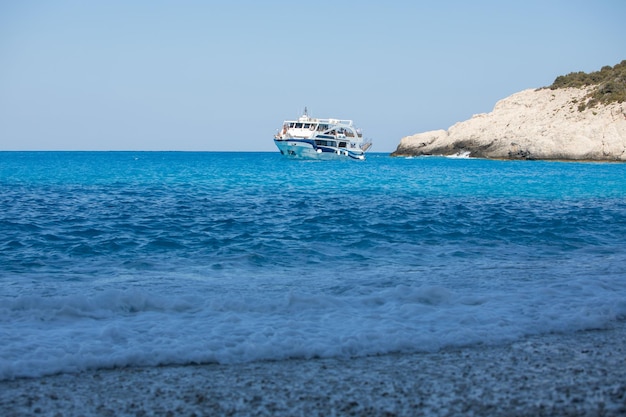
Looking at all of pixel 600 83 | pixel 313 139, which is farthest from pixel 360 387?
pixel 600 83

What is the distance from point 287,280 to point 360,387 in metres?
4.84

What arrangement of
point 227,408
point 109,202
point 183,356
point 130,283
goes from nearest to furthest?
1. point 227,408
2. point 183,356
3. point 130,283
4. point 109,202

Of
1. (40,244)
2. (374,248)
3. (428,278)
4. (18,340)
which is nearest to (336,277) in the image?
(428,278)

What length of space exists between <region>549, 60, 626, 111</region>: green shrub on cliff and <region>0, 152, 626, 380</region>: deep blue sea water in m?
63.6

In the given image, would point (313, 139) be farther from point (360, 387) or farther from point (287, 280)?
point (360, 387)

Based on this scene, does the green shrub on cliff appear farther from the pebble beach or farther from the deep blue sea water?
the pebble beach

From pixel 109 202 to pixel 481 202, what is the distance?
14.8 m

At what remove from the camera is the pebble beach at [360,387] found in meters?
4.37

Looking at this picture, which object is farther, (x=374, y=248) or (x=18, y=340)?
(x=374, y=248)

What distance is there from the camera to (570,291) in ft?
27.4

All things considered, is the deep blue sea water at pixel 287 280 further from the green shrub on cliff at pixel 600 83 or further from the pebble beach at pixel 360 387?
the green shrub on cliff at pixel 600 83

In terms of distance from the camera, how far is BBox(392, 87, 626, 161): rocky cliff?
70438mm

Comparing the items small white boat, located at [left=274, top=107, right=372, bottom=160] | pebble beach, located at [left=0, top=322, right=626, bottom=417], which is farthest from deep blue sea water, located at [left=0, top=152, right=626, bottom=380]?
small white boat, located at [left=274, top=107, right=372, bottom=160]

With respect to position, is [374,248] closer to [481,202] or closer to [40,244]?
[40,244]
